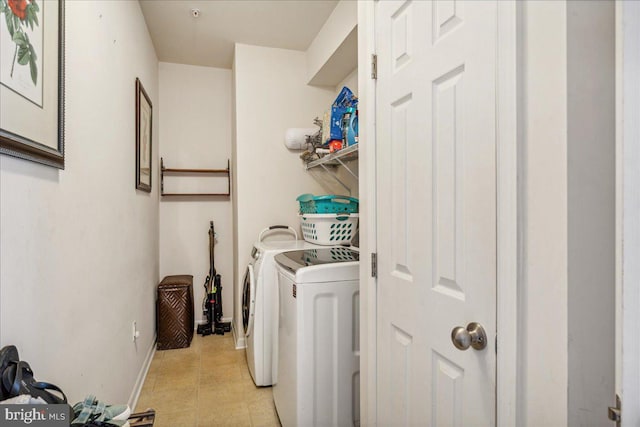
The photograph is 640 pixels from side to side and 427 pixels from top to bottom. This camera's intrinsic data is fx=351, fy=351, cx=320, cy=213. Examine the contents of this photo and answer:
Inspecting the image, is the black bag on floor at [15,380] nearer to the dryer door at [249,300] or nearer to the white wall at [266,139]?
the dryer door at [249,300]

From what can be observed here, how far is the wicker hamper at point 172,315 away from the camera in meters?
3.04

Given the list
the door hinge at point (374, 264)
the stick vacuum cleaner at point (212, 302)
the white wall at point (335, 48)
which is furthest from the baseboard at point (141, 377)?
the white wall at point (335, 48)

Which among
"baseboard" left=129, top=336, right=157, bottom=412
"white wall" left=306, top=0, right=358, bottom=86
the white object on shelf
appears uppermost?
"white wall" left=306, top=0, right=358, bottom=86

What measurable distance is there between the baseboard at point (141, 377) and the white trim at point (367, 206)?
1.55 meters

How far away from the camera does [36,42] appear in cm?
100

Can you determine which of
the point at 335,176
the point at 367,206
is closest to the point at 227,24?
the point at 335,176

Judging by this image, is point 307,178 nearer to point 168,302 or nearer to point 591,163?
point 168,302

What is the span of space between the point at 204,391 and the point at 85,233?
1.48 metres

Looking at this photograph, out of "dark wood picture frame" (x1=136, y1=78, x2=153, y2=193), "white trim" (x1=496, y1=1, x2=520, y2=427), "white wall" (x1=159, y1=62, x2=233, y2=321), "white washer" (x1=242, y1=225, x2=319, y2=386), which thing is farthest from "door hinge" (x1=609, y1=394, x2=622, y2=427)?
"white wall" (x1=159, y1=62, x2=233, y2=321)

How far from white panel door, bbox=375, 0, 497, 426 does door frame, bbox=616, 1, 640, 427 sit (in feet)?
0.86

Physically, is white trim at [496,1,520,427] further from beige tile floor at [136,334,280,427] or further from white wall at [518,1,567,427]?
beige tile floor at [136,334,280,427]

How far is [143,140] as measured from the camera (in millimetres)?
2639

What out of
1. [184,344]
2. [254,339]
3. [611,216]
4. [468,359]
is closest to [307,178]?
[254,339]

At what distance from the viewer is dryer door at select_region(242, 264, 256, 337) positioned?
8.12ft
